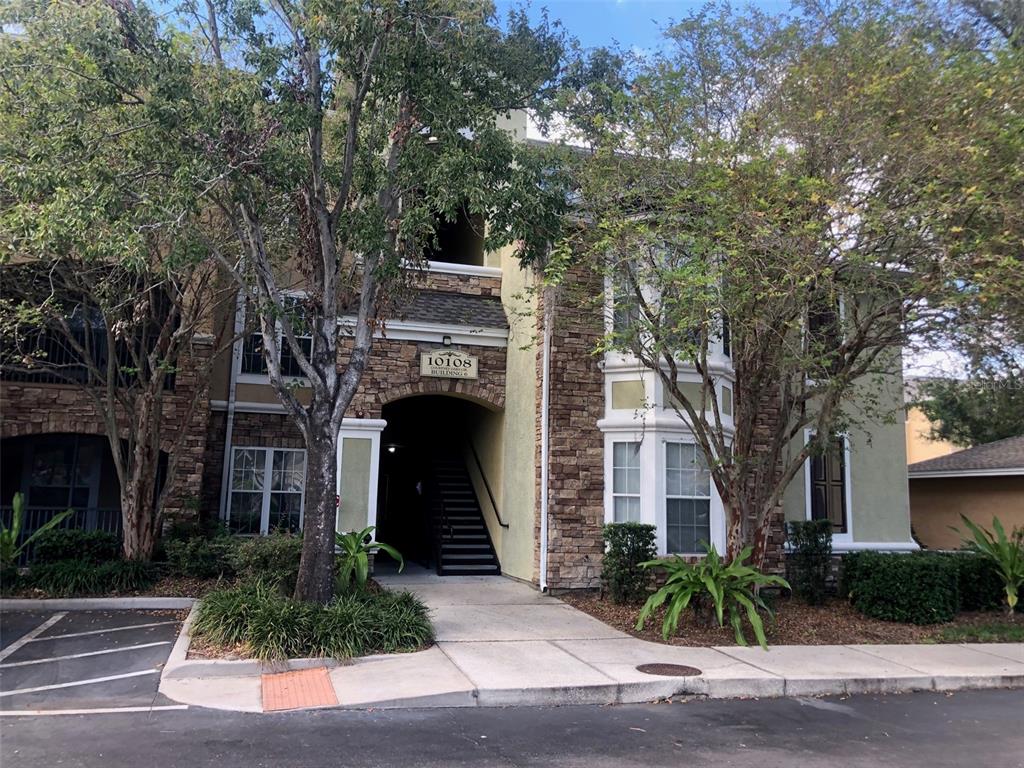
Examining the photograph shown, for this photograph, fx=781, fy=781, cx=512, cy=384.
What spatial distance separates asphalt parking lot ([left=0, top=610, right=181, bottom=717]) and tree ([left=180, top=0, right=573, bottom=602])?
6.33ft

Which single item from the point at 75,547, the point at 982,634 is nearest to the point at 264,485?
the point at 75,547

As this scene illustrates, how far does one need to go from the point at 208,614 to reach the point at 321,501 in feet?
5.63

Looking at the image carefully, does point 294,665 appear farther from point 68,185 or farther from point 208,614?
point 68,185

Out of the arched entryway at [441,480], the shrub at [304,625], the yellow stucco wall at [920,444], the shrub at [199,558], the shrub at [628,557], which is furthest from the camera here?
the yellow stucco wall at [920,444]

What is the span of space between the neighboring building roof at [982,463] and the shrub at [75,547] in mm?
16981

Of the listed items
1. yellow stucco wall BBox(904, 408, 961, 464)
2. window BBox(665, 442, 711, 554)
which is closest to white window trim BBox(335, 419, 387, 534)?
window BBox(665, 442, 711, 554)

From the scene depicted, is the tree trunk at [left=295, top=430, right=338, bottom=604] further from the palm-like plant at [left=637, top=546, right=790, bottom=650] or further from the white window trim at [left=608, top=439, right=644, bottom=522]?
the white window trim at [left=608, top=439, right=644, bottom=522]

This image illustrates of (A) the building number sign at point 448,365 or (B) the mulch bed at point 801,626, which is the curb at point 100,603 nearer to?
(A) the building number sign at point 448,365

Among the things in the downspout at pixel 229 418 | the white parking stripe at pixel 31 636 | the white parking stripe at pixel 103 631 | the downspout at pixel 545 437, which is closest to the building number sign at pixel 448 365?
the downspout at pixel 545 437

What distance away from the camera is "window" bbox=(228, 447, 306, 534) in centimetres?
1443

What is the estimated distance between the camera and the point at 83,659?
27.6 ft

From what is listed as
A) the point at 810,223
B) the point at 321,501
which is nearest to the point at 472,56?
the point at 810,223

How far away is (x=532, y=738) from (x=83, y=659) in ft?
17.3

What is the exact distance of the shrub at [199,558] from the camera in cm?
1215
